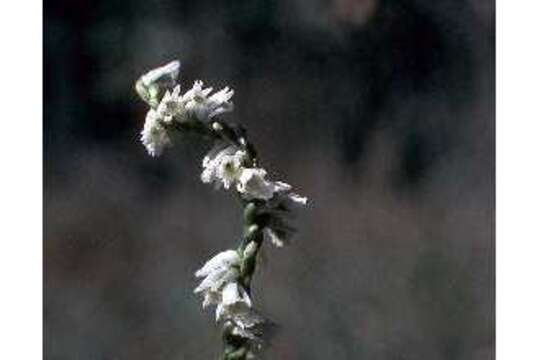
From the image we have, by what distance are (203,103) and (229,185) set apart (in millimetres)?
119

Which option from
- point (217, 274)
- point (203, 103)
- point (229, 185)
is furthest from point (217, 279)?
point (203, 103)

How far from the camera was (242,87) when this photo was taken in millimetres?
2289

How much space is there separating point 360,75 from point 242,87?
0.21 m

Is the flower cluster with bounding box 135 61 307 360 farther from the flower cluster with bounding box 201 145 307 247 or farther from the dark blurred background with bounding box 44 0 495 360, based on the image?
the dark blurred background with bounding box 44 0 495 360

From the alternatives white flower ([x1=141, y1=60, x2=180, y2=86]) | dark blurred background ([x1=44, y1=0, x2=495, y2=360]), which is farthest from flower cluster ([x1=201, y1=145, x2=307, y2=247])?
dark blurred background ([x1=44, y1=0, x2=495, y2=360])

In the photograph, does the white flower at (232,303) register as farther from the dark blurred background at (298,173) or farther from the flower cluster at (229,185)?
the dark blurred background at (298,173)

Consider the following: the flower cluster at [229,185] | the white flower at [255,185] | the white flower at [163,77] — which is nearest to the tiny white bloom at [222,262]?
the flower cluster at [229,185]

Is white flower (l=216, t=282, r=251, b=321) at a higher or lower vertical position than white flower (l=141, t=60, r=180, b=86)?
lower

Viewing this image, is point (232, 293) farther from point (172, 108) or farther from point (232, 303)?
point (172, 108)

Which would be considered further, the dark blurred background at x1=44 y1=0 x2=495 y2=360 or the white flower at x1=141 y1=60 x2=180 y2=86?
the dark blurred background at x1=44 y1=0 x2=495 y2=360

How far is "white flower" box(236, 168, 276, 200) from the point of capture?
172cm

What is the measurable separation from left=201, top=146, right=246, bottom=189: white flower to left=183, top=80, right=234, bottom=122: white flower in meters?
0.05

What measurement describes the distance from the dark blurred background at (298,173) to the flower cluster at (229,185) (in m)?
0.45

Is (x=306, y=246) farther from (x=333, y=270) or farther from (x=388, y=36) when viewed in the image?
(x=388, y=36)
